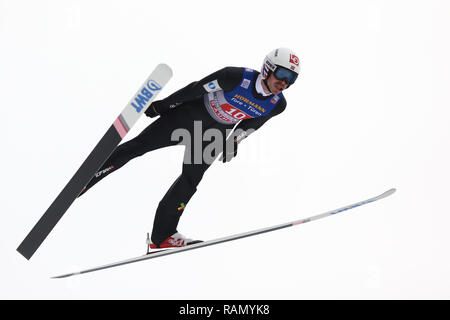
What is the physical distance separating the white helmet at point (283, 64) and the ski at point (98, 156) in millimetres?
840

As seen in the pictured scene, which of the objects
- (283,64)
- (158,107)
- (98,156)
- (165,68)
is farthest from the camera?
(158,107)

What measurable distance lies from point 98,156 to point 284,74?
140cm

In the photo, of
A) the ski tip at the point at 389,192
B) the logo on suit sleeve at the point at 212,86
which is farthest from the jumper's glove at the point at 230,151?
the ski tip at the point at 389,192

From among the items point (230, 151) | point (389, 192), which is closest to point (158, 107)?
point (230, 151)

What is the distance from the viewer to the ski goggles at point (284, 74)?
13.0 ft

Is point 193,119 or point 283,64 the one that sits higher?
point 283,64

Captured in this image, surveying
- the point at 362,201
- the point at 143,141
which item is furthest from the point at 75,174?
the point at 362,201

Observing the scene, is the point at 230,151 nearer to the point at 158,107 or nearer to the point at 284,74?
the point at 158,107

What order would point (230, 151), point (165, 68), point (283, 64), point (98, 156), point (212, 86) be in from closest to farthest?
point (165, 68)
point (98, 156)
point (283, 64)
point (212, 86)
point (230, 151)

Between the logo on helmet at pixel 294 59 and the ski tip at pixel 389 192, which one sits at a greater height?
the logo on helmet at pixel 294 59

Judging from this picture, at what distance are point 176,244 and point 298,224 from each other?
0.96 meters

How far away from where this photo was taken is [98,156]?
377cm

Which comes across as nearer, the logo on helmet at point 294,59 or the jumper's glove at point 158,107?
the logo on helmet at point 294,59

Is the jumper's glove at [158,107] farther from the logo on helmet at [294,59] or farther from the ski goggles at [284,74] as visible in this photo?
the logo on helmet at [294,59]
